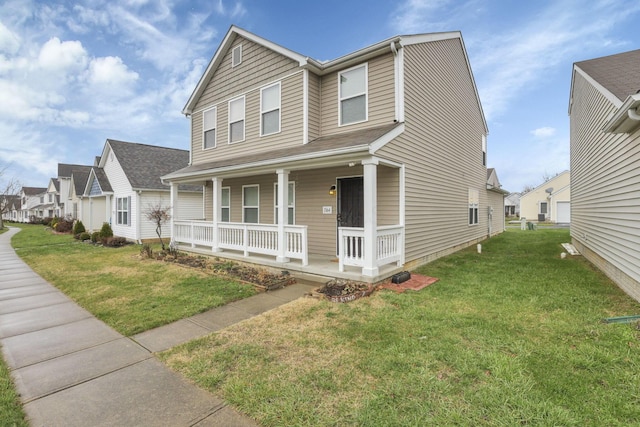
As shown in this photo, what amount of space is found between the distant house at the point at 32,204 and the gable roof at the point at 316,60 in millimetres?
49686

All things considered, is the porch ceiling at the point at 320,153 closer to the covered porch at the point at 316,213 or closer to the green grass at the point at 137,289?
the covered porch at the point at 316,213

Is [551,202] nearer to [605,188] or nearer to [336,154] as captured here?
[605,188]

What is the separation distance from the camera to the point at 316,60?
28.8 feet

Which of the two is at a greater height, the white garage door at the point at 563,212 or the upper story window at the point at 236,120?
the upper story window at the point at 236,120

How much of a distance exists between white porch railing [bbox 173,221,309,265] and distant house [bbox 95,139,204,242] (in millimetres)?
4302

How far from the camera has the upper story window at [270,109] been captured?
9.65 meters

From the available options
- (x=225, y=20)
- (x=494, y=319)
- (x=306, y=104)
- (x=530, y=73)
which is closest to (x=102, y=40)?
(x=225, y=20)

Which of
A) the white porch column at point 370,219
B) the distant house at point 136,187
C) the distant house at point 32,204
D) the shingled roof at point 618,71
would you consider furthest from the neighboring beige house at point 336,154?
the distant house at point 32,204

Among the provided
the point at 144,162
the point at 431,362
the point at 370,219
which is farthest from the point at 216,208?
the point at 144,162

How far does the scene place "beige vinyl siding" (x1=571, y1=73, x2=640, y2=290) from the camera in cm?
527

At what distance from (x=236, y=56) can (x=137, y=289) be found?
8790 mm

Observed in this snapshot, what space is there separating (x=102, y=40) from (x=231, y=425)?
57.2 ft

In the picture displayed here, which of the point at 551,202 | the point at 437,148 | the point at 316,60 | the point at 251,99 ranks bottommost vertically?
the point at 551,202

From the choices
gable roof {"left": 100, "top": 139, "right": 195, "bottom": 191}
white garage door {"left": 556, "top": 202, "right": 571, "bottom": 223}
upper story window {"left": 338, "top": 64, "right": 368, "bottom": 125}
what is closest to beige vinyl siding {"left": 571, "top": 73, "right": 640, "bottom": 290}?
upper story window {"left": 338, "top": 64, "right": 368, "bottom": 125}
